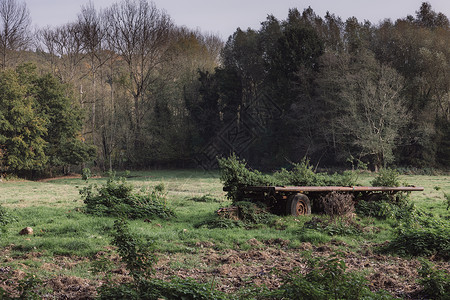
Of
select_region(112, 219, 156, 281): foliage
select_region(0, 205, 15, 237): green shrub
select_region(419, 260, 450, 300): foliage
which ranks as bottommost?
select_region(0, 205, 15, 237): green shrub

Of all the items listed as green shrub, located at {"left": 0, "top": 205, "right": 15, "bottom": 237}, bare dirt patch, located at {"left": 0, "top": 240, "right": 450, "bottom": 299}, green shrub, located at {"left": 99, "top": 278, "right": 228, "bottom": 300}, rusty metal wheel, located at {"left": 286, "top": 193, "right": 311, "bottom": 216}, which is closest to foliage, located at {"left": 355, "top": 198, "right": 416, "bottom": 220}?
rusty metal wheel, located at {"left": 286, "top": 193, "right": 311, "bottom": 216}

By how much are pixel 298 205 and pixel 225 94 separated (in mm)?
37922

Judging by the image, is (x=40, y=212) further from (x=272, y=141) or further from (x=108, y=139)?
(x=272, y=141)

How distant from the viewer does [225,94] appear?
157ft

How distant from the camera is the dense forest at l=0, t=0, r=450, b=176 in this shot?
109ft

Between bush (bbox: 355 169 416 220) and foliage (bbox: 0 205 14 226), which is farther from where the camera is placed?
bush (bbox: 355 169 416 220)

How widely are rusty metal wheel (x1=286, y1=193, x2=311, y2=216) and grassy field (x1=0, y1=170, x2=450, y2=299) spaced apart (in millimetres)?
374

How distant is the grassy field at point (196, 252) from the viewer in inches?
224

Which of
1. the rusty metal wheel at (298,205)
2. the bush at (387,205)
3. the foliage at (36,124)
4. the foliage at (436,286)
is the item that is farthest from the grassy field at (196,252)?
the foliage at (36,124)

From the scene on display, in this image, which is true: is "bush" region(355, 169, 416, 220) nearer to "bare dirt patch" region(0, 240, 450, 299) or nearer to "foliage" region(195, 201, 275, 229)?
"foliage" region(195, 201, 275, 229)

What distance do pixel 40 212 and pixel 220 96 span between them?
38689 mm

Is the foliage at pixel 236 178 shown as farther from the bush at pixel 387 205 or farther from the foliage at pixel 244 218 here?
the bush at pixel 387 205

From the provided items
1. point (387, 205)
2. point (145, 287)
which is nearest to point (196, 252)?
point (145, 287)

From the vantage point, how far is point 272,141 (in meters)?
43.8
